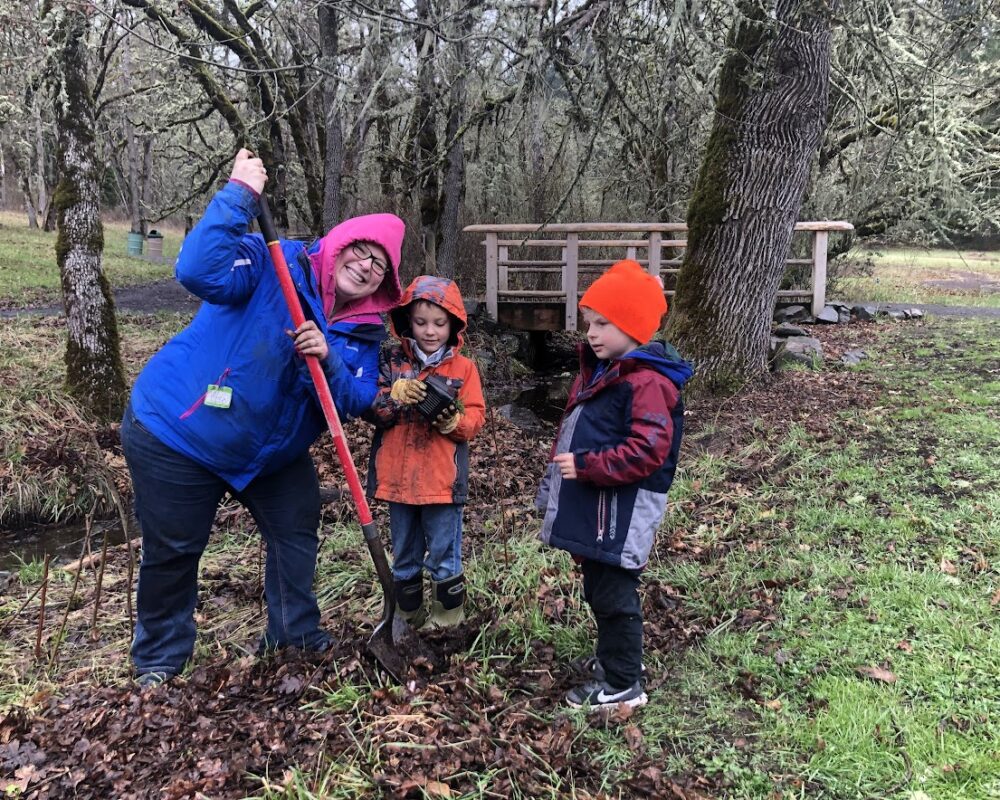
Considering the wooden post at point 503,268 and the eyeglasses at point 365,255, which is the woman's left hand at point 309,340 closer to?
the eyeglasses at point 365,255

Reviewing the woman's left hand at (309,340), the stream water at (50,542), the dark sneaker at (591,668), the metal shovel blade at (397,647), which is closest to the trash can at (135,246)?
the stream water at (50,542)

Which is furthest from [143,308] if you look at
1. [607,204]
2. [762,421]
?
[762,421]

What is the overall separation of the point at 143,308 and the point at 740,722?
41.3ft

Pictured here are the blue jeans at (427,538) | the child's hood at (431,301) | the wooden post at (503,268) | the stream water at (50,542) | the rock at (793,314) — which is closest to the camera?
the child's hood at (431,301)

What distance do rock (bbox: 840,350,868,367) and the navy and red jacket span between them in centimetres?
635

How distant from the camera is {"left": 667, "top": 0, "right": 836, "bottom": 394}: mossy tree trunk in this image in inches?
251

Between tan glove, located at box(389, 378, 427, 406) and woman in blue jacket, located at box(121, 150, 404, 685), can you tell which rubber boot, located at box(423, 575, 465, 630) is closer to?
woman in blue jacket, located at box(121, 150, 404, 685)

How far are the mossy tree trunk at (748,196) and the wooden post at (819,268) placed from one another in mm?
5067

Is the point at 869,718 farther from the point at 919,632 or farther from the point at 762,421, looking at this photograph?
the point at 762,421

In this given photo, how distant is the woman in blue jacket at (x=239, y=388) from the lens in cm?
268

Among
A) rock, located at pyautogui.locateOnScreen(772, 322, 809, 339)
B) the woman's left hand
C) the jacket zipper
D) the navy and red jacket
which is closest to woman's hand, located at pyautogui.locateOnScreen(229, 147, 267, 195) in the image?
the woman's left hand

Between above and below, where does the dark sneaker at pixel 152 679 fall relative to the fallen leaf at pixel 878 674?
below

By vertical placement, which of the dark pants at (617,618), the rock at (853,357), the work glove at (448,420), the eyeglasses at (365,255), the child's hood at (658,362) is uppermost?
the eyeglasses at (365,255)

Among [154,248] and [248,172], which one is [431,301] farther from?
[154,248]
